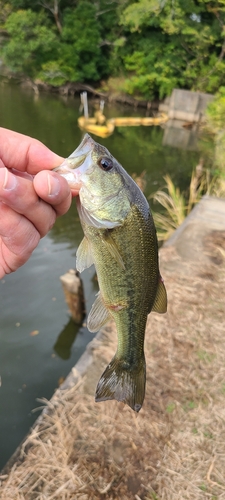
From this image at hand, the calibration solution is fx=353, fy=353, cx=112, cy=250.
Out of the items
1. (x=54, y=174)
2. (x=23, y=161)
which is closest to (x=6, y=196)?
(x=54, y=174)

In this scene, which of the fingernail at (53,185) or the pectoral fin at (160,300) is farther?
the pectoral fin at (160,300)

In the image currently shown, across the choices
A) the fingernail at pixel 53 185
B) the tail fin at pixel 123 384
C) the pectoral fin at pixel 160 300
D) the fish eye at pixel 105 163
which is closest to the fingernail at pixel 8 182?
the fingernail at pixel 53 185

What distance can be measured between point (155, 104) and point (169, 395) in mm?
28230

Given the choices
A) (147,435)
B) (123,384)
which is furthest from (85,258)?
(147,435)

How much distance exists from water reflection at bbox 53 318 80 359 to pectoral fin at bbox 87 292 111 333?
376 centimetres

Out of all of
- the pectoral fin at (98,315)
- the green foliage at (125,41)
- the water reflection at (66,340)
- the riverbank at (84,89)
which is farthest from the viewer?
the riverbank at (84,89)

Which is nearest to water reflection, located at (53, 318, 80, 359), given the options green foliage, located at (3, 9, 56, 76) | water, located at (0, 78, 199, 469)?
water, located at (0, 78, 199, 469)

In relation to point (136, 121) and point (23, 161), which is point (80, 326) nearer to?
point (23, 161)

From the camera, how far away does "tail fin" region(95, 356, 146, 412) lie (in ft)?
5.98

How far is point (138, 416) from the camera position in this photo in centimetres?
292

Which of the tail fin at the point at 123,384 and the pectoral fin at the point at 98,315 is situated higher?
the pectoral fin at the point at 98,315

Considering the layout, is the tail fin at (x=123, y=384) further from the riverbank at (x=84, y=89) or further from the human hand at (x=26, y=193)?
the riverbank at (x=84, y=89)

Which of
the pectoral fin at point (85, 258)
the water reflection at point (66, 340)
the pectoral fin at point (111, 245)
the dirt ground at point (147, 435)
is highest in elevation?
the pectoral fin at point (111, 245)

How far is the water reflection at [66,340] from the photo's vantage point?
210 inches
